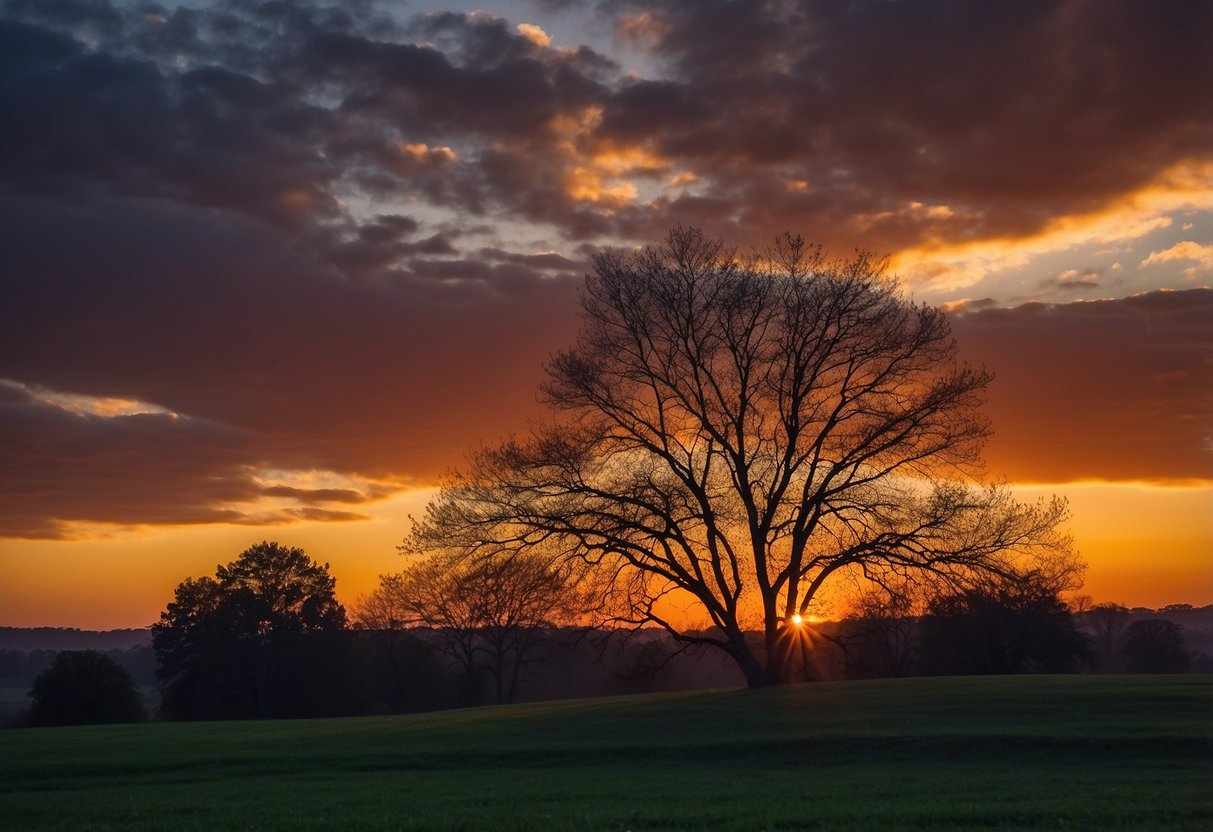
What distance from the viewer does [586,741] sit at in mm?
27062

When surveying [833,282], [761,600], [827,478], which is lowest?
[761,600]

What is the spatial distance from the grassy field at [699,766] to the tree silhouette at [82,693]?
95.3 ft

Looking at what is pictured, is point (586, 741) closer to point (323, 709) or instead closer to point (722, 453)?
point (722, 453)

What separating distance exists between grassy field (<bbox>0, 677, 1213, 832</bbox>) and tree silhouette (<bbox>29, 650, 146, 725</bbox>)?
29052 millimetres

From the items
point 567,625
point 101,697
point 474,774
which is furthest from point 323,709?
point 474,774

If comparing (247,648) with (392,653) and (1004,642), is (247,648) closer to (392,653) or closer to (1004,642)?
(392,653)

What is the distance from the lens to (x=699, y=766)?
22.8 m

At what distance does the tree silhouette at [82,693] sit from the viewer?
62.8 m

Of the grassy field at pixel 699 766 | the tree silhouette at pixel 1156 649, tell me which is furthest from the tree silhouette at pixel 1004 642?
the grassy field at pixel 699 766

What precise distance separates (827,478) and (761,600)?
5.01 metres

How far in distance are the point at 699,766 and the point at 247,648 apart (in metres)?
57.5

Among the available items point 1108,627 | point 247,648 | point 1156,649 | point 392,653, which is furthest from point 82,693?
point 1108,627

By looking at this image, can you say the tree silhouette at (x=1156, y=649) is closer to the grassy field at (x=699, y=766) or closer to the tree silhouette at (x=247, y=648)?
the grassy field at (x=699, y=766)

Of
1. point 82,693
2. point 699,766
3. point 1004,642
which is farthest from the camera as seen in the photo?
point 82,693
